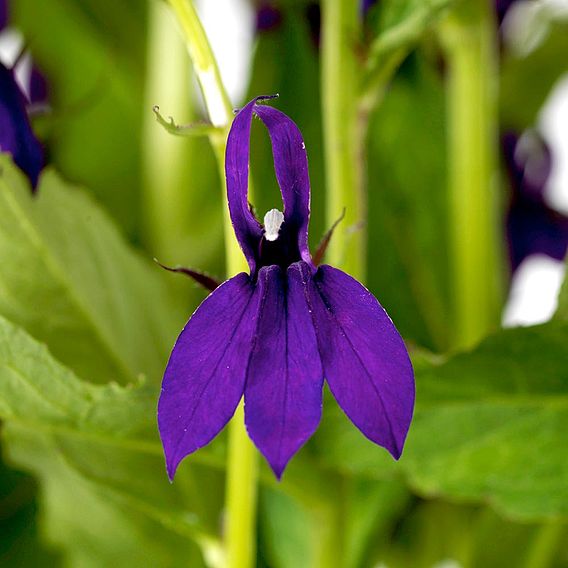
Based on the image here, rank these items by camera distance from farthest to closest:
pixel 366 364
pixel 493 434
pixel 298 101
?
pixel 298 101 → pixel 493 434 → pixel 366 364

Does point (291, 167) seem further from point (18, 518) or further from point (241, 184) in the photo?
point (18, 518)

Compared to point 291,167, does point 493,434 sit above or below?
below

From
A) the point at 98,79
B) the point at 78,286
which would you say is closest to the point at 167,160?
the point at 98,79

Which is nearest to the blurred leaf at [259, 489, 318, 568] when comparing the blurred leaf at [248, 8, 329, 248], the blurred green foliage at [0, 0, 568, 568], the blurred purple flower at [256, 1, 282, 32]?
the blurred green foliage at [0, 0, 568, 568]

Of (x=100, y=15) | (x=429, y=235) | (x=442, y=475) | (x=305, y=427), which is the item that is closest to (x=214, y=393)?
(x=305, y=427)

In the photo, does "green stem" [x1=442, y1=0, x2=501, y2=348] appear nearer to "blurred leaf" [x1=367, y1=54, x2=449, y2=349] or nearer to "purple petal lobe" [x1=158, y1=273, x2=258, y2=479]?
"blurred leaf" [x1=367, y1=54, x2=449, y2=349]

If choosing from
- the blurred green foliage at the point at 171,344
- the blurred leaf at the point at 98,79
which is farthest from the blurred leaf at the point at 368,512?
the blurred leaf at the point at 98,79
